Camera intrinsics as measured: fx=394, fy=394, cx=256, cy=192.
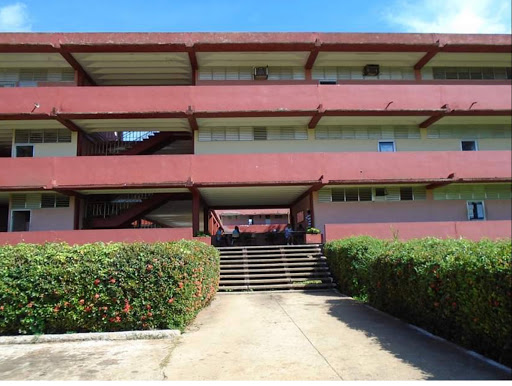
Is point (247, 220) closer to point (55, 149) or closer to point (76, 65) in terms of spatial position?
point (55, 149)

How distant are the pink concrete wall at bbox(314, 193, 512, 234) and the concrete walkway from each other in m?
10.4

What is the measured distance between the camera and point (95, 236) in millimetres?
15508

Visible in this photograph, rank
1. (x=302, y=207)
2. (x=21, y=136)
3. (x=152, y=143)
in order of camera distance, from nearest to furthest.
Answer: (x=21, y=136), (x=152, y=143), (x=302, y=207)

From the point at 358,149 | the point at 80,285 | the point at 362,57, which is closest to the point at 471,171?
the point at 358,149

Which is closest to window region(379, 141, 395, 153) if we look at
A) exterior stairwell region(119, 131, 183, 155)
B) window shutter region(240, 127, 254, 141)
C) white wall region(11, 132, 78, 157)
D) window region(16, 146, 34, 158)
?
window shutter region(240, 127, 254, 141)


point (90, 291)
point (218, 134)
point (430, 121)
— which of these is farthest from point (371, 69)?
point (90, 291)

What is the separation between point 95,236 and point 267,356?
472 inches

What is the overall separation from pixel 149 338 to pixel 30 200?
550 inches

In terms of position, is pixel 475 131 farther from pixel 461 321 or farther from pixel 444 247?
pixel 461 321

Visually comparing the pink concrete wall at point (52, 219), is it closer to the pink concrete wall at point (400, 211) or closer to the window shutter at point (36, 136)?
the window shutter at point (36, 136)

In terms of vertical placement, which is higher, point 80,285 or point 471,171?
point 471,171

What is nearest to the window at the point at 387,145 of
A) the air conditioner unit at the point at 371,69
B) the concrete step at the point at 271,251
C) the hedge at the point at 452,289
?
the air conditioner unit at the point at 371,69

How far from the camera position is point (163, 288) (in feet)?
22.6

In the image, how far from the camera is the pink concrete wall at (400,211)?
18234 mm
